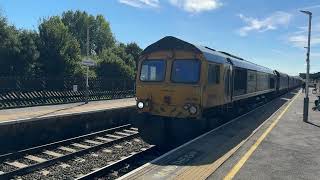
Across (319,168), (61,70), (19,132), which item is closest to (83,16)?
(61,70)

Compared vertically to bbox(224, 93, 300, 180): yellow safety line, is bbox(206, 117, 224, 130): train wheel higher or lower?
higher

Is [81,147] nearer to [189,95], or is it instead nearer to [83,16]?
[189,95]

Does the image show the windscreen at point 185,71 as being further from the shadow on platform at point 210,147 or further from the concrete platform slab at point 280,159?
the concrete platform slab at point 280,159

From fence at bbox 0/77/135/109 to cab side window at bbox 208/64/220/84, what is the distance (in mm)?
12728

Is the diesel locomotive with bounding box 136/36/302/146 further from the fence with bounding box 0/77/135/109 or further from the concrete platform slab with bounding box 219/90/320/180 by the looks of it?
the fence with bounding box 0/77/135/109

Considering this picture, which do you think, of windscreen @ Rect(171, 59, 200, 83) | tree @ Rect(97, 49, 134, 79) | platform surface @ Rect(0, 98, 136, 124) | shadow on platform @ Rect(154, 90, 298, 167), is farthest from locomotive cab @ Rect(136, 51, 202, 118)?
tree @ Rect(97, 49, 134, 79)

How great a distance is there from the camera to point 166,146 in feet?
46.1

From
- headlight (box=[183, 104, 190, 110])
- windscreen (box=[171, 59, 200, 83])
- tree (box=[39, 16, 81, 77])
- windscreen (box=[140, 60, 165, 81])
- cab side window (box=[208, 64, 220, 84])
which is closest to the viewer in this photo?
headlight (box=[183, 104, 190, 110])

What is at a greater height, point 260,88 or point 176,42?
point 176,42

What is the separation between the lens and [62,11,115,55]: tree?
308 feet

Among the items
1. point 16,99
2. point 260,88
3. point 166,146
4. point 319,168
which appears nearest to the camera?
point 319,168

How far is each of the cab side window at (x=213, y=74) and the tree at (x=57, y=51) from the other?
75.2 ft

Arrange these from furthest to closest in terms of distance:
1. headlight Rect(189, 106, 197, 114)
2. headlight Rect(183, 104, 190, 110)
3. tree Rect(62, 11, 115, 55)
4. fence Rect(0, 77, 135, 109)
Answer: tree Rect(62, 11, 115, 55) → fence Rect(0, 77, 135, 109) → headlight Rect(183, 104, 190, 110) → headlight Rect(189, 106, 197, 114)

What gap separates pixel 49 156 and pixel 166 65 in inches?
194
